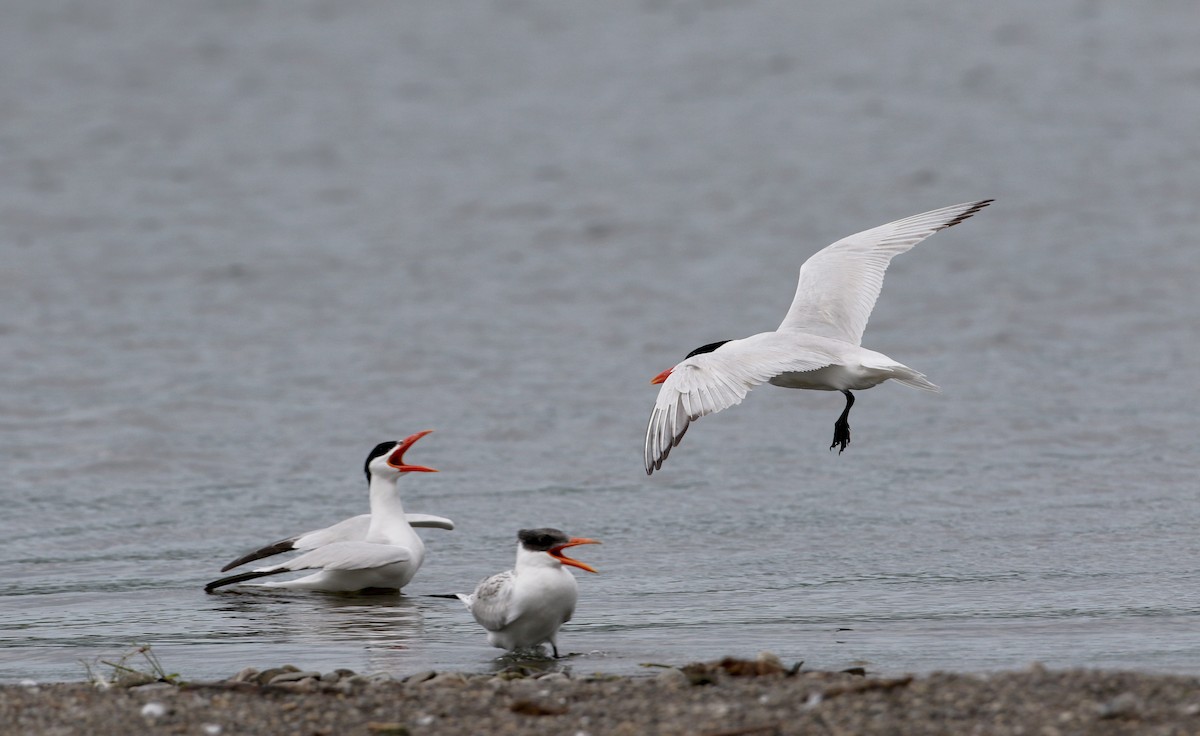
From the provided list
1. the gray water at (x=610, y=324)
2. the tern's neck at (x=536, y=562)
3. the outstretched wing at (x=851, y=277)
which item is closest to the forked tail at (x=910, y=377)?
the outstretched wing at (x=851, y=277)

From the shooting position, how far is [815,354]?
9055 millimetres

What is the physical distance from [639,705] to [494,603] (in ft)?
5.78

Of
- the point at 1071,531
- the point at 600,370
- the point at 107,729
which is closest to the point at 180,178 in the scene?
the point at 600,370

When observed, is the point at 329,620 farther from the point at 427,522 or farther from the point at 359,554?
the point at 427,522

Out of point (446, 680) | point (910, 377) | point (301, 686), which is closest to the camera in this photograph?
point (301, 686)

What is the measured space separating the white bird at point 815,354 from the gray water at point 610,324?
1084mm

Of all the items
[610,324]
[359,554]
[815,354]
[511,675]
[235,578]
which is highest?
[610,324]

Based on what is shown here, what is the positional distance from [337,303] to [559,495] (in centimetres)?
939

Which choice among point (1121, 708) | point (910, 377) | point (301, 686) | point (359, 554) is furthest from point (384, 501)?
point (1121, 708)

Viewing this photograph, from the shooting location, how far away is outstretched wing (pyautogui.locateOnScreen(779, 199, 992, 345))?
33.1 ft

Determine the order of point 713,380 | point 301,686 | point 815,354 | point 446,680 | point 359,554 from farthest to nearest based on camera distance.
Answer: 1. point 359,554
2. point 815,354
3. point 713,380
4. point 446,680
5. point 301,686

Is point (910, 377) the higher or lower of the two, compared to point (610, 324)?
lower

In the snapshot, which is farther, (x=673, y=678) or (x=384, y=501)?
(x=384, y=501)

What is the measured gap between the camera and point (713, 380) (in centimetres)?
852
